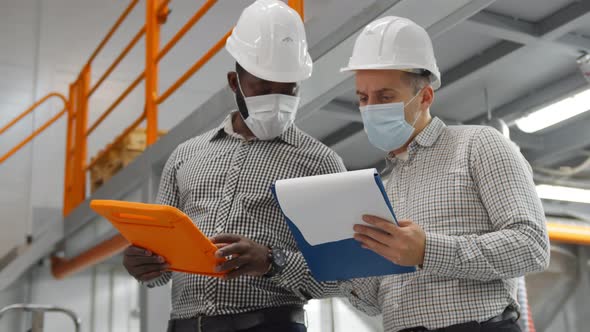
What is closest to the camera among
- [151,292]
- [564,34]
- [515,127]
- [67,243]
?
[151,292]

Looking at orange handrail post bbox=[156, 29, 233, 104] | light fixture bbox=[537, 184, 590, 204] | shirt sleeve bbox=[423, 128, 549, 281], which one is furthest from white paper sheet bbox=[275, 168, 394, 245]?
light fixture bbox=[537, 184, 590, 204]

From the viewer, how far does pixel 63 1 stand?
33.1ft

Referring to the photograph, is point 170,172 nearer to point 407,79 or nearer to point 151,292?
point 407,79

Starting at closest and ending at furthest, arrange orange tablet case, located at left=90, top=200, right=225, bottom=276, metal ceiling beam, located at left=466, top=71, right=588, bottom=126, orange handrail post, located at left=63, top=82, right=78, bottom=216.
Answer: orange tablet case, located at left=90, top=200, right=225, bottom=276 → metal ceiling beam, located at left=466, top=71, right=588, bottom=126 → orange handrail post, located at left=63, top=82, right=78, bottom=216

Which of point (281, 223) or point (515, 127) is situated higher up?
point (515, 127)

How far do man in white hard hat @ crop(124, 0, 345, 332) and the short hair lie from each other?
44 centimetres

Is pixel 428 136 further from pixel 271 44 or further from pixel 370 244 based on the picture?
pixel 271 44

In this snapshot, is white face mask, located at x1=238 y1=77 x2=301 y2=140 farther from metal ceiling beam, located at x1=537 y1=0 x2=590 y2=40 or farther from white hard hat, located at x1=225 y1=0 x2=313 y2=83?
metal ceiling beam, located at x1=537 y1=0 x2=590 y2=40

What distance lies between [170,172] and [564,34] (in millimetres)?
3734

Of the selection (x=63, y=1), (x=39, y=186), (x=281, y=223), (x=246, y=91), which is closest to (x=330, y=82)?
(x=246, y=91)

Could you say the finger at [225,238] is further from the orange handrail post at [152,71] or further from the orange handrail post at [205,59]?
the orange handrail post at [152,71]

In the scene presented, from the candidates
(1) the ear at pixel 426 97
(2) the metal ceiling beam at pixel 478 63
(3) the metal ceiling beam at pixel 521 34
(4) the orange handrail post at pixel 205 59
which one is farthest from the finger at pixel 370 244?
(2) the metal ceiling beam at pixel 478 63

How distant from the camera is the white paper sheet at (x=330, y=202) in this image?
6.00ft

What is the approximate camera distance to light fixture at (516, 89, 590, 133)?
19.9ft
